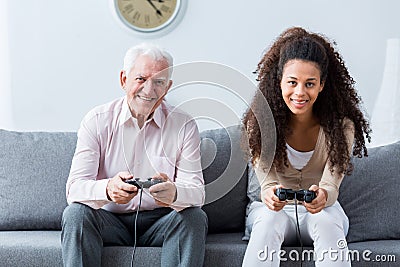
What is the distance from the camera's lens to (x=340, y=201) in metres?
2.77

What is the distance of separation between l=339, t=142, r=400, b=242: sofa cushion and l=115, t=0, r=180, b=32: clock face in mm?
1172

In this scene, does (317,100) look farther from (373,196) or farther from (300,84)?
(373,196)

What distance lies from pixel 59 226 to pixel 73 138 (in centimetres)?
38

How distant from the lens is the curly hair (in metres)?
2.46

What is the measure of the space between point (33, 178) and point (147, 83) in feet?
2.39

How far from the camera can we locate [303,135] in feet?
8.31

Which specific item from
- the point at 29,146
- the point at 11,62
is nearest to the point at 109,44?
the point at 11,62

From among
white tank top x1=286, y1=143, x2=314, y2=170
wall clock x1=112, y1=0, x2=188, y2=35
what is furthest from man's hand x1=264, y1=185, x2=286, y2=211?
wall clock x1=112, y1=0, x2=188, y2=35

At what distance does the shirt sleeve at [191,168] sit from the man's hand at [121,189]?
0.65 ft

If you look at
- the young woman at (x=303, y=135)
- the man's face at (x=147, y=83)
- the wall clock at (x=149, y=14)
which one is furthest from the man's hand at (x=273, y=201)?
the wall clock at (x=149, y=14)

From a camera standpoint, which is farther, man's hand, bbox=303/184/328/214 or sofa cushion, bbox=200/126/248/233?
sofa cushion, bbox=200/126/248/233

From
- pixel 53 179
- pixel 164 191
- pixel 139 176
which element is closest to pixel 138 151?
pixel 139 176

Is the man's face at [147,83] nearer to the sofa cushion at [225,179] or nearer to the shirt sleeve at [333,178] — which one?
the sofa cushion at [225,179]

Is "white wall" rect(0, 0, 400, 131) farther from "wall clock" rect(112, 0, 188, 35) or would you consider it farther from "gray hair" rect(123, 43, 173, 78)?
"gray hair" rect(123, 43, 173, 78)
